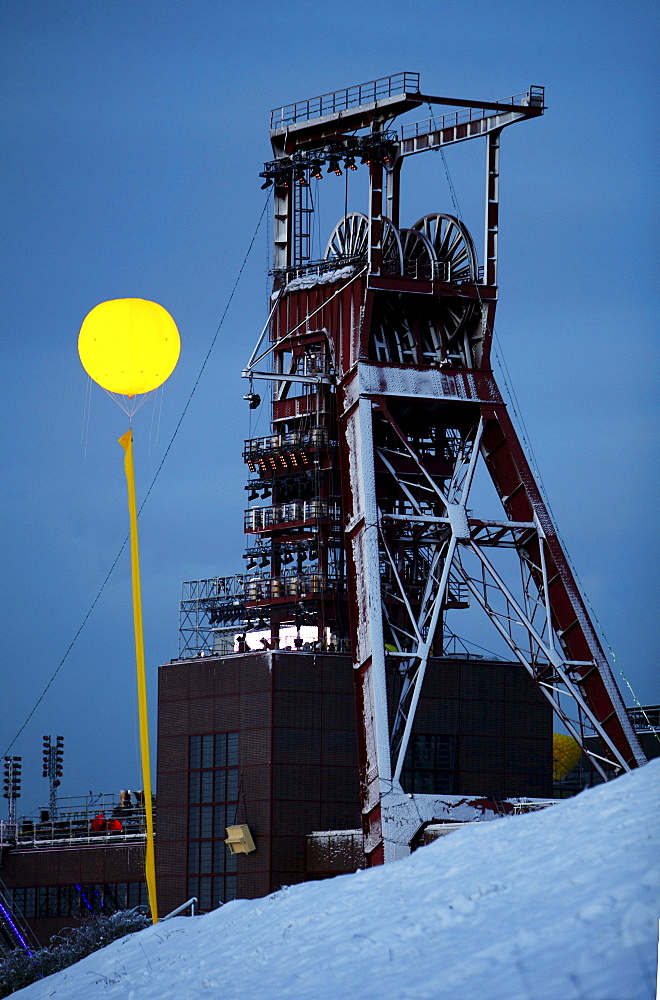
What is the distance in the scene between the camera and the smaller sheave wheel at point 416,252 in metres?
47.4

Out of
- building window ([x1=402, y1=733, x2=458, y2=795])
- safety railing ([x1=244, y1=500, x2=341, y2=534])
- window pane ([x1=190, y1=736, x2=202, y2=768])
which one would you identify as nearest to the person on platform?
window pane ([x1=190, y1=736, x2=202, y2=768])

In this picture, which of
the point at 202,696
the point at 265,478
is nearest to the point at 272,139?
the point at 265,478

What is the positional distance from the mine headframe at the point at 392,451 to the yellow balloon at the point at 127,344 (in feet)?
48.0

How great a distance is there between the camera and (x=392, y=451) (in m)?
43.4

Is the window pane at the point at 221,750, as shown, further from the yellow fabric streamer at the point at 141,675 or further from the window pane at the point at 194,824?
the yellow fabric streamer at the point at 141,675

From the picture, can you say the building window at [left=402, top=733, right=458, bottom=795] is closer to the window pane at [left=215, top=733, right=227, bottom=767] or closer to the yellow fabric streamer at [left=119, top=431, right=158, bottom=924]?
the window pane at [left=215, top=733, right=227, bottom=767]

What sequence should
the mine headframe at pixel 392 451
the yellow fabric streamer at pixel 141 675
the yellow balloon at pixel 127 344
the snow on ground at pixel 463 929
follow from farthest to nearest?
the mine headframe at pixel 392 451 → the yellow balloon at pixel 127 344 → the yellow fabric streamer at pixel 141 675 → the snow on ground at pixel 463 929

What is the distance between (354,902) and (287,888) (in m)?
3.24

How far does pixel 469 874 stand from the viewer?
1673 centimetres

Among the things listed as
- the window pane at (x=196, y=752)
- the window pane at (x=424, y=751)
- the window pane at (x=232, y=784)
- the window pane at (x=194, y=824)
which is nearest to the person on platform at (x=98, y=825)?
the window pane at (x=194, y=824)

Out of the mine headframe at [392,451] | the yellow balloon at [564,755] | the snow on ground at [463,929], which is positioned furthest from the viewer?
the yellow balloon at [564,755]

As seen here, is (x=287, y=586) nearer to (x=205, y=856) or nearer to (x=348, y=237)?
(x=205, y=856)

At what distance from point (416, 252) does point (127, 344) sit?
76.8 ft

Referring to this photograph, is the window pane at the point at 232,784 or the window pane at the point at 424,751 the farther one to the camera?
the window pane at the point at 424,751
